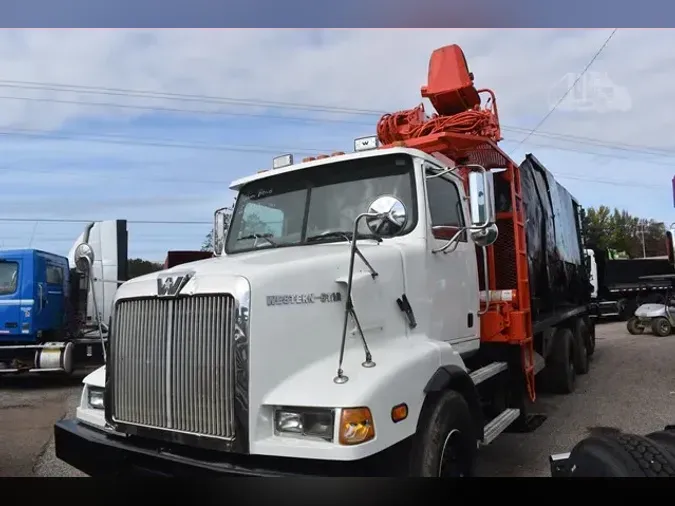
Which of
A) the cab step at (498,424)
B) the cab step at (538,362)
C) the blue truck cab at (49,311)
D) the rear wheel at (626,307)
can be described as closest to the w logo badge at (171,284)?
the cab step at (498,424)

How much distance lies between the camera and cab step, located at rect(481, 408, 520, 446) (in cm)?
423

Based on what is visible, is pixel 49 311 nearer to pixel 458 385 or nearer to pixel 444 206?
pixel 444 206

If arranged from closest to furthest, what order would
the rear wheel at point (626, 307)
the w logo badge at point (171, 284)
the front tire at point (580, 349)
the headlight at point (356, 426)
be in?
the headlight at point (356, 426)
the w logo badge at point (171, 284)
the front tire at point (580, 349)
the rear wheel at point (626, 307)

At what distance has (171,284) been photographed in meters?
3.14

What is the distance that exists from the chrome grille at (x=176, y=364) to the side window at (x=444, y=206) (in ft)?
6.05

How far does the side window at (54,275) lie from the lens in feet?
36.6

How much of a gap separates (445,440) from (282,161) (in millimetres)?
2421

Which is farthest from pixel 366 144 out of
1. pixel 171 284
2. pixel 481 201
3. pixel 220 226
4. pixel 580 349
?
pixel 580 349

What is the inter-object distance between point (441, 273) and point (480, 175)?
2.63 ft

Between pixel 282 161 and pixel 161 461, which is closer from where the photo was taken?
pixel 161 461

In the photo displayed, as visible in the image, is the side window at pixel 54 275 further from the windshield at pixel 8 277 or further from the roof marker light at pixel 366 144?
the roof marker light at pixel 366 144

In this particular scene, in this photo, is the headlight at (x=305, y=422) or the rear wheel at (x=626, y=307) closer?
the headlight at (x=305, y=422)

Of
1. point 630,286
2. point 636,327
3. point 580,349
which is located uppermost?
point 630,286

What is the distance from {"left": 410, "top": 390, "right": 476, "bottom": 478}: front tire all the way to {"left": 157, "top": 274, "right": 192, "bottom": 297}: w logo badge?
1.46 metres
